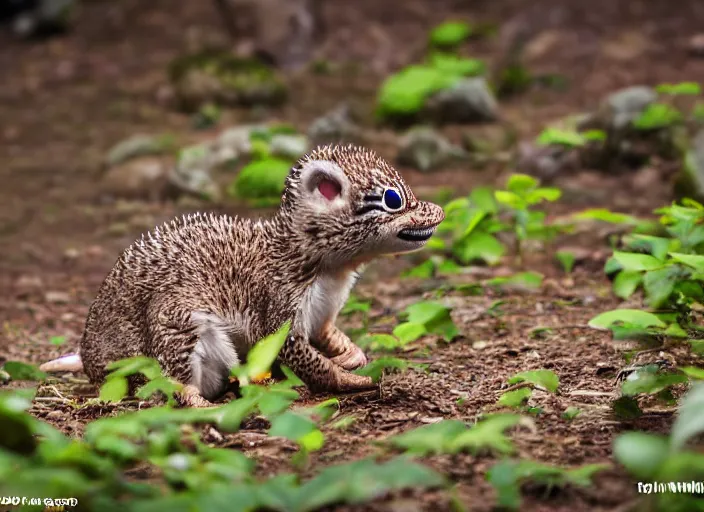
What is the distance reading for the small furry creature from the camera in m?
4.76

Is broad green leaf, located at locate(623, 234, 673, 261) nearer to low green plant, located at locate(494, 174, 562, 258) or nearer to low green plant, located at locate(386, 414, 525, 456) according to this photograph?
low green plant, located at locate(494, 174, 562, 258)

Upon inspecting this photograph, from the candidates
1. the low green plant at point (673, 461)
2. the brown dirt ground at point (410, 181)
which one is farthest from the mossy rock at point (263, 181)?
the low green plant at point (673, 461)

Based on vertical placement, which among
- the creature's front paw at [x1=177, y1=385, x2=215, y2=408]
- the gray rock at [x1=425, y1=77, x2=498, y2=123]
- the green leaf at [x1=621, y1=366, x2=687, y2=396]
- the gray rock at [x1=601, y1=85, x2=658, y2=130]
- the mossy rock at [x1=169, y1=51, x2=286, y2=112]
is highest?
the mossy rock at [x1=169, y1=51, x2=286, y2=112]

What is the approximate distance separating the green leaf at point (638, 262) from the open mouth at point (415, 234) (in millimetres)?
1005

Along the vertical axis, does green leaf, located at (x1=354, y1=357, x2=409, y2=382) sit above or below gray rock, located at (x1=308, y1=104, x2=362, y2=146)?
below

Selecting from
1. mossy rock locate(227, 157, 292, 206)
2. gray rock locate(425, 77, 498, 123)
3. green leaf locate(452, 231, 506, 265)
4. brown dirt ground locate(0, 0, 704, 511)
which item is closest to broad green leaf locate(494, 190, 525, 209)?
green leaf locate(452, 231, 506, 265)

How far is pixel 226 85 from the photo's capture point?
1379cm

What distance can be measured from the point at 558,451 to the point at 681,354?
57.8 inches

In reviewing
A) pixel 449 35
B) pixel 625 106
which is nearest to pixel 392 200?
pixel 625 106

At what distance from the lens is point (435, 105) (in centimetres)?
1240

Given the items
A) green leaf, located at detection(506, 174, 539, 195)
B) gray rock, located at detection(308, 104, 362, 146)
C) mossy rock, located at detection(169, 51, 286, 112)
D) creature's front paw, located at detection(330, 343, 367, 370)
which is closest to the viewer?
creature's front paw, located at detection(330, 343, 367, 370)

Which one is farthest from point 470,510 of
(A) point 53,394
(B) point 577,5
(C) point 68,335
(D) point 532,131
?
(B) point 577,5

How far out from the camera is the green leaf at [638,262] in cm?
495

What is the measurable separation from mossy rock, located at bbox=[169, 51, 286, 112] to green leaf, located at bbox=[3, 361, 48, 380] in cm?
870
